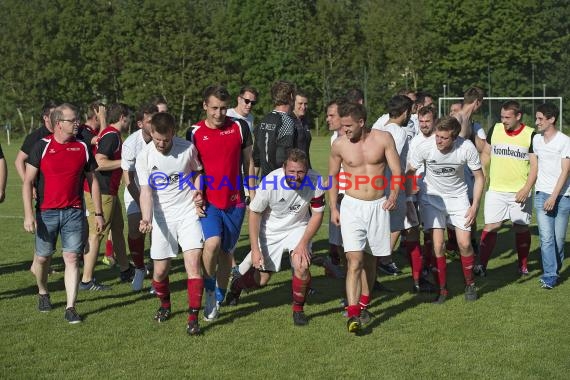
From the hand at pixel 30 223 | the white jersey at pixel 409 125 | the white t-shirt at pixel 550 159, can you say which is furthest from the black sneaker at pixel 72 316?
the white t-shirt at pixel 550 159

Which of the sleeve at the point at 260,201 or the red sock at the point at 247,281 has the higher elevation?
the sleeve at the point at 260,201

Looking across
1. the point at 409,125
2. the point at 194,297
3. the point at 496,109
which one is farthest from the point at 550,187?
the point at 496,109

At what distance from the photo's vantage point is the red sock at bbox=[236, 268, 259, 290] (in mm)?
8125

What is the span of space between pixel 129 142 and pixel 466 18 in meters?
55.3

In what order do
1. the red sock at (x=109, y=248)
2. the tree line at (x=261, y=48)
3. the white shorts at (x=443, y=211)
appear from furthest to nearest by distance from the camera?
the tree line at (x=261, y=48) → the red sock at (x=109, y=248) → the white shorts at (x=443, y=211)

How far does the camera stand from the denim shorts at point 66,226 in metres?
7.53

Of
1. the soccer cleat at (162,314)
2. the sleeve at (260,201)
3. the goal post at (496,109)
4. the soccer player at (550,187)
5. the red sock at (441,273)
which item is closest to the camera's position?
the sleeve at (260,201)

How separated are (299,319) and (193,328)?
1056 mm

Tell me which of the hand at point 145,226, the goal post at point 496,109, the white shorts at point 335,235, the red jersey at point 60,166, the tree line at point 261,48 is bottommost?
the white shorts at point 335,235

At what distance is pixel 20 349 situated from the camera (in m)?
6.54

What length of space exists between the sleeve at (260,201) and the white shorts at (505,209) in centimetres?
358

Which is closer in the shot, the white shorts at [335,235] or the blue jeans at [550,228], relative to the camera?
the white shorts at [335,235]

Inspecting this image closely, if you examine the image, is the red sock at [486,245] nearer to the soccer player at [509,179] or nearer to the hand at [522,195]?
the soccer player at [509,179]

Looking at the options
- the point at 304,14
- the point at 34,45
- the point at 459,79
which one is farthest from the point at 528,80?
the point at 34,45
